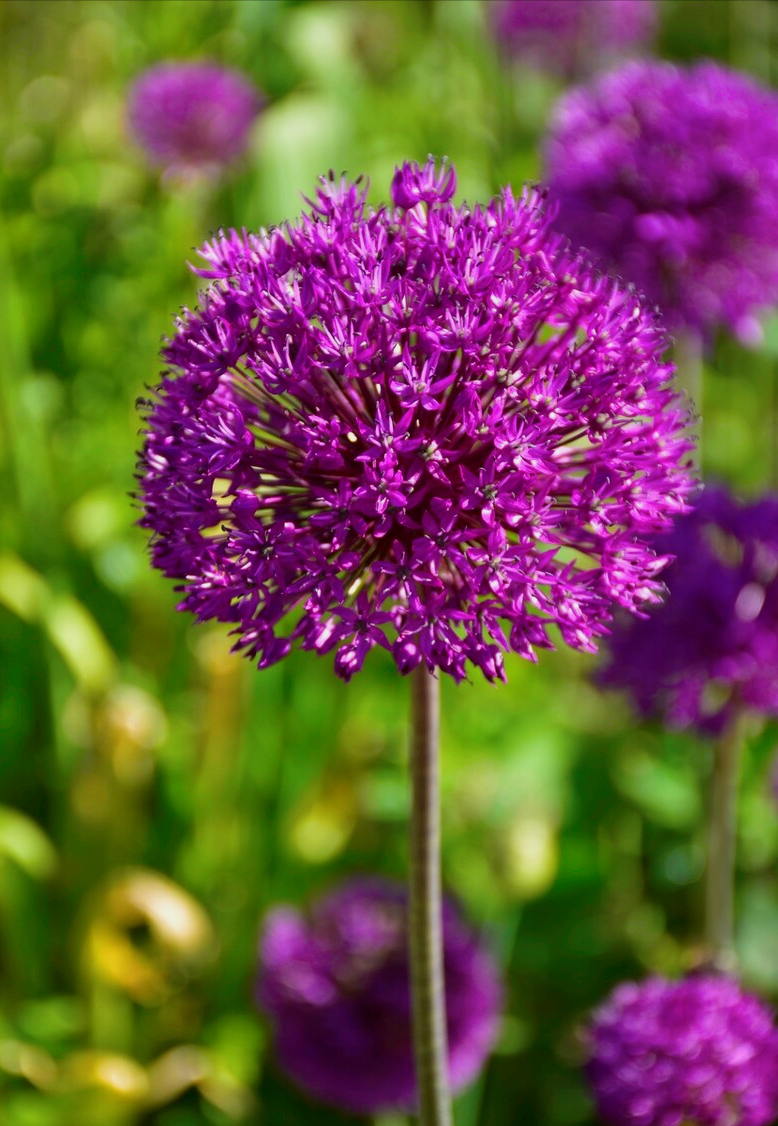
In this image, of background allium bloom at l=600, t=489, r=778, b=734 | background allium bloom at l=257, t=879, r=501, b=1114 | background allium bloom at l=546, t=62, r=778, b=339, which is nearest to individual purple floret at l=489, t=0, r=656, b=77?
background allium bloom at l=546, t=62, r=778, b=339

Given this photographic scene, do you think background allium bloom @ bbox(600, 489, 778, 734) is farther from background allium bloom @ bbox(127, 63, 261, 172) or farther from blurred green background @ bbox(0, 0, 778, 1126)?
background allium bloom @ bbox(127, 63, 261, 172)

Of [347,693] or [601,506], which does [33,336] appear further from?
[601,506]

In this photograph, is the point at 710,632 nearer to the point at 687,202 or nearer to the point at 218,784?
the point at 687,202

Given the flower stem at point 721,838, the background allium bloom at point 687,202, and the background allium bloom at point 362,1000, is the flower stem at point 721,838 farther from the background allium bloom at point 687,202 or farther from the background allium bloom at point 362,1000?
the background allium bloom at point 687,202

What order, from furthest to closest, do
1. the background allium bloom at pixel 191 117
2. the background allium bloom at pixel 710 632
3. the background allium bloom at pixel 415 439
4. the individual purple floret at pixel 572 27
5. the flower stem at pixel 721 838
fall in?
the individual purple floret at pixel 572 27 → the background allium bloom at pixel 191 117 → the flower stem at pixel 721 838 → the background allium bloom at pixel 710 632 → the background allium bloom at pixel 415 439

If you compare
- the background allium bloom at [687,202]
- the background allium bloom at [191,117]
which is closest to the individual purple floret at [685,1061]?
the background allium bloom at [687,202]

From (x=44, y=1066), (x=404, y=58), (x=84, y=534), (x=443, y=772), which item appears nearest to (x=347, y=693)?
(x=443, y=772)
